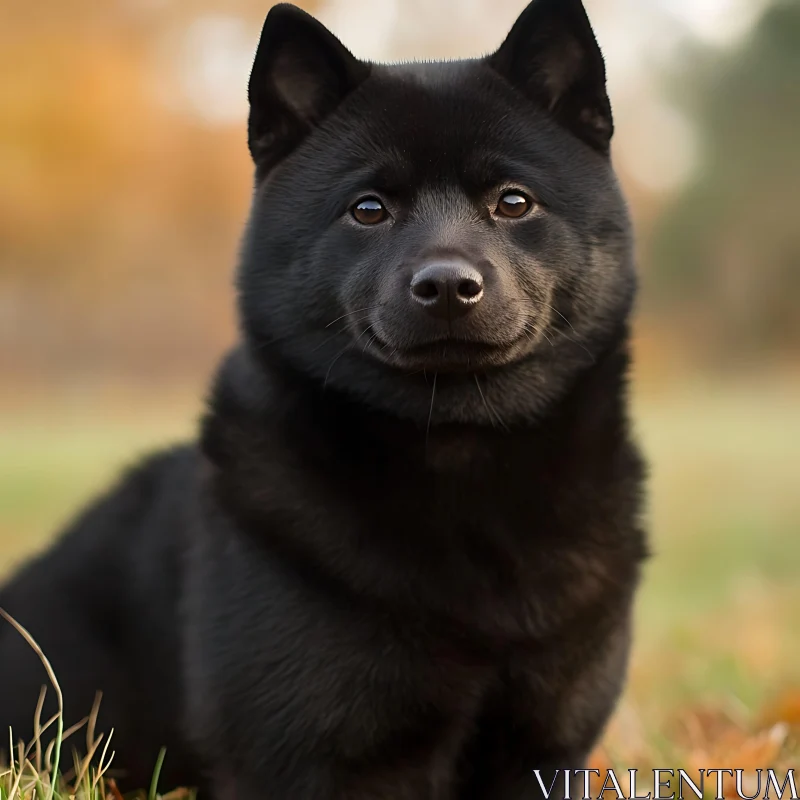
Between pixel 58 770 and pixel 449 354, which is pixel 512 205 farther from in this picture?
pixel 58 770

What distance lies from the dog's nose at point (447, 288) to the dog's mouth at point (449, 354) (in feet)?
0.29

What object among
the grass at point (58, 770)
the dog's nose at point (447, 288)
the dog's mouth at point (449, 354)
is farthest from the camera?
the grass at point (58, 770)

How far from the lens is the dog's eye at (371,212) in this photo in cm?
248

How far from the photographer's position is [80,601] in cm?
288

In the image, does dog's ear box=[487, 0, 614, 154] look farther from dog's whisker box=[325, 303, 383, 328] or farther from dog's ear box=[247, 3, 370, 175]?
dog's whisker box=[325, 303, 383, 328]

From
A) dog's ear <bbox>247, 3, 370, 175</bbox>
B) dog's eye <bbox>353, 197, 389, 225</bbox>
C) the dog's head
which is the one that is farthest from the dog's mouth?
dog's ear <bbox>247, 3, 370, 175</bbox>

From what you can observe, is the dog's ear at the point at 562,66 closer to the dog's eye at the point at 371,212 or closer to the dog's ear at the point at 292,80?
the dog's ear at the point at 292,80

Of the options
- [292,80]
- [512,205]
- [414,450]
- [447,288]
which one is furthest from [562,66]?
[414,450]

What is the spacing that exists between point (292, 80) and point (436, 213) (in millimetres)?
561

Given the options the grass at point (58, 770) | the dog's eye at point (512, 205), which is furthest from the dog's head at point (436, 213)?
the grass at point (58, 770)

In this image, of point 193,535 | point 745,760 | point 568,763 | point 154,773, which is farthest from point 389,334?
point 745,760

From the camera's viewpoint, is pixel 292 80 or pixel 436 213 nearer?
pixel 436 213

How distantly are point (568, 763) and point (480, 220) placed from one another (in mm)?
1324

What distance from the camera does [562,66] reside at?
8.61 feet
